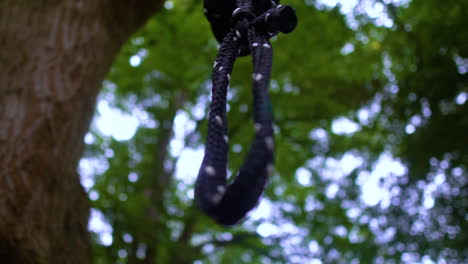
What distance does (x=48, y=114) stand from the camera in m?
2.14

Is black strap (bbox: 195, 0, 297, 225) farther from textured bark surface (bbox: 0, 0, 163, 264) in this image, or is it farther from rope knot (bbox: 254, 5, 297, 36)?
textured bark surface (bbox: 0, 0, 163, 264)

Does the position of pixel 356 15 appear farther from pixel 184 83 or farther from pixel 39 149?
pixel 39 149

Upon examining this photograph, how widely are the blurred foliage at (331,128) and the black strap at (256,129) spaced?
3007 millimetres

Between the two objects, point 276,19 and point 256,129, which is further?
point 276,19

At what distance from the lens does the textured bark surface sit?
190cm

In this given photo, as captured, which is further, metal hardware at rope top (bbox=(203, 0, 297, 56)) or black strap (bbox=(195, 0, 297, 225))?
metal hardware at rope top (bbox=(203, 0, 297, 56))

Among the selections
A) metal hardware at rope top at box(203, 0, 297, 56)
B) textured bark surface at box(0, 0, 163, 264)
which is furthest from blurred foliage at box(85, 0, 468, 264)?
metal hardware at rope top at box(203, 0, 297, 56)

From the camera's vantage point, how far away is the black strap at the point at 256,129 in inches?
27.7

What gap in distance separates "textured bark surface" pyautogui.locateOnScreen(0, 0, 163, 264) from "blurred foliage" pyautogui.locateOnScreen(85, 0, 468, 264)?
164cm

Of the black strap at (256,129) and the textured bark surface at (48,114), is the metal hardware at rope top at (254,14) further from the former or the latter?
the textured bark surface at (48,114)

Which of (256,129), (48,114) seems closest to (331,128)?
(48,114)

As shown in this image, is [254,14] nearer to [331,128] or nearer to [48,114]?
[48,114]

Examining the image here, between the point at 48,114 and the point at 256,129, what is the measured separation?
178cm

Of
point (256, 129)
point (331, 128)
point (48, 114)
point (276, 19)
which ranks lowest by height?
point (256, 129)
